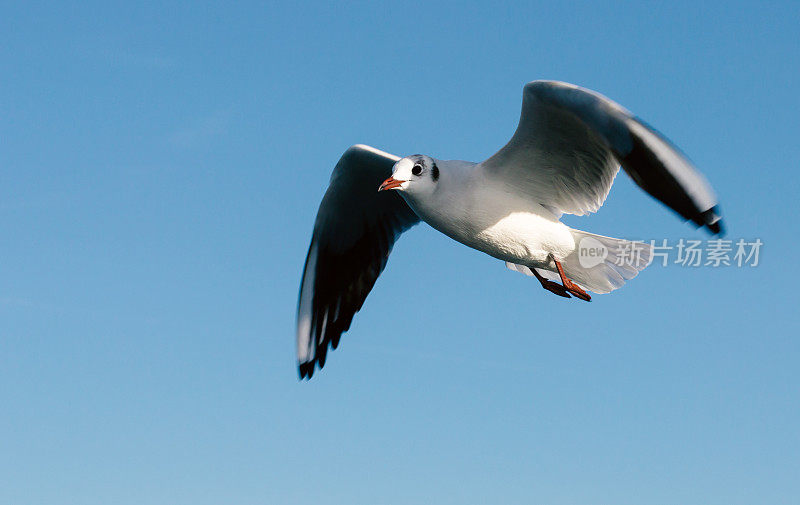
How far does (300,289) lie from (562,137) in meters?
3.79

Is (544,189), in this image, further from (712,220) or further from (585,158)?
(712,220)

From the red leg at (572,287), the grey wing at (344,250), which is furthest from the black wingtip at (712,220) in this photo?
the grey wing at (344,250)

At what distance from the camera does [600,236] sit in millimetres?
8156

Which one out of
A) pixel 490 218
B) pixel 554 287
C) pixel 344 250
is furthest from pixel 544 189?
pixel 344 250

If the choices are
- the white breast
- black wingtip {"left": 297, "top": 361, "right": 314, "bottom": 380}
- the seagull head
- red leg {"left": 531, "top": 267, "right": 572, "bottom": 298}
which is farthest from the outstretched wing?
black wingtip {"left": 297, "top": 361, "right": 314, "bottom": 380}

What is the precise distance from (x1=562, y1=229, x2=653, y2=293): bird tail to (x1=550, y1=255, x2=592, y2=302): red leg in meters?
0.27

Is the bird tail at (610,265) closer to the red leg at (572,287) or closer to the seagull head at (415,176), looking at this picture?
the red leg at (572,287)

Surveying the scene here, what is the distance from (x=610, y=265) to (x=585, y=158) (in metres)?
1.25

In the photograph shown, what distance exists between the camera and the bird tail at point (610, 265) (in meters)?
8.19

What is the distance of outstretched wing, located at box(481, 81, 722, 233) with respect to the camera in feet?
19.1

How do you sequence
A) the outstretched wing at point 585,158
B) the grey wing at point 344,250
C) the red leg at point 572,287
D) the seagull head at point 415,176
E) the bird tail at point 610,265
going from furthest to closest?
the grey wing at point 344,250 < the bird tail at point 610,265 < the red leg at point 572,287 < the seagull head at point 415,176 < the outstretched wing at point 585,158

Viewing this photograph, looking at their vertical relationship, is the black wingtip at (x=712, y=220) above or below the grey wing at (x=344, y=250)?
below

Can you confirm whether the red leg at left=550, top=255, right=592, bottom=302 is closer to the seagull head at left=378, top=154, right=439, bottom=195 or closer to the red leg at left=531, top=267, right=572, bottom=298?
the red leg at left=531, top=267, right=572, bottom=298

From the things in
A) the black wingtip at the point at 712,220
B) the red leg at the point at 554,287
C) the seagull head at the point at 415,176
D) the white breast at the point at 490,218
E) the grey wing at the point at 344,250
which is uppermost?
the grey wing at the point at 344,250
